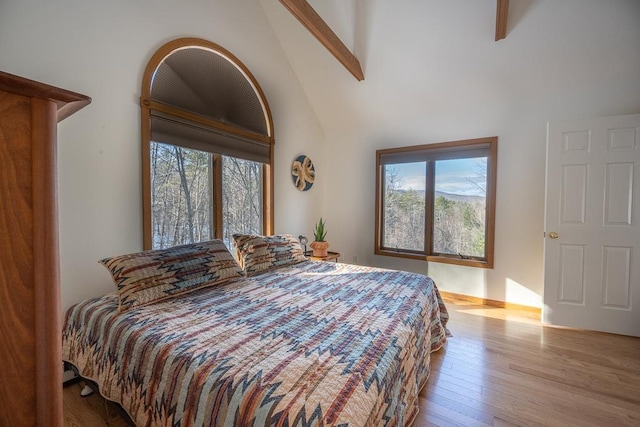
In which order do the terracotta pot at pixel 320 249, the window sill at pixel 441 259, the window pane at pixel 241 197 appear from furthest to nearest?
the terracotta pot at pixel 320 249 → the window sill at pixel 441 259 → the window pane at pixel 241 197

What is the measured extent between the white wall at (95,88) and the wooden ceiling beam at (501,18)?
8.41 ft

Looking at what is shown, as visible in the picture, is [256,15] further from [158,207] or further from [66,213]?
[66,213]

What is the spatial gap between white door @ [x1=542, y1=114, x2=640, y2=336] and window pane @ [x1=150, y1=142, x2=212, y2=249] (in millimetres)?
3403

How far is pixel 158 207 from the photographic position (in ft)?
7.43

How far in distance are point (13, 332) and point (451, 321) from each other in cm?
313

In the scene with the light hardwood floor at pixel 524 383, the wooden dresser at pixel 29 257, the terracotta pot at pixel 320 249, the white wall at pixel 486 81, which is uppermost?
the white wall at pixel 486 81

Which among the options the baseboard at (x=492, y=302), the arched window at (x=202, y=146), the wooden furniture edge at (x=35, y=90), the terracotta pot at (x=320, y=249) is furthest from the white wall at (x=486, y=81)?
the wooden furniture edge at (x=35, y=90)

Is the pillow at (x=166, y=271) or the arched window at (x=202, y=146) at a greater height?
the arched window at (x=202, y=146)

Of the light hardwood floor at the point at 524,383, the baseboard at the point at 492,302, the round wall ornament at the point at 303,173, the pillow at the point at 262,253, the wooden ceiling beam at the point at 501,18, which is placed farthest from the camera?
the round wall ornament at the point at 303,173

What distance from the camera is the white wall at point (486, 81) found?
2.45 meters

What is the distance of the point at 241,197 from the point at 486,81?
2.96 m

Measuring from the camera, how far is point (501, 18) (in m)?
2.32

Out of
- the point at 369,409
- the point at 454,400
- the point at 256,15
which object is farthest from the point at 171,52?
the point at 454,400

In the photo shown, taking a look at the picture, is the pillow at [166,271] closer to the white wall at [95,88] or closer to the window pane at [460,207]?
the white wall at [95,88]
